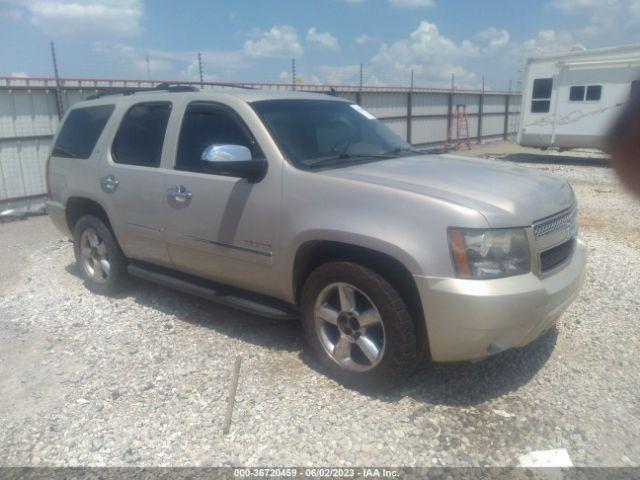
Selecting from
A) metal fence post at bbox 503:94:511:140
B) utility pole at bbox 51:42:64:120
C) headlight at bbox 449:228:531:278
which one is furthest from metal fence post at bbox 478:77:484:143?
headlight at bbox 449:228:531:278

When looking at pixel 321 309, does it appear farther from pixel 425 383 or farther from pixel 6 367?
pixel 6 367

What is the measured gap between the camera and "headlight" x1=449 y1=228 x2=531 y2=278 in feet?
9.53

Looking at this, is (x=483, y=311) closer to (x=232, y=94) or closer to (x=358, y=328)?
(x=358, y=328)

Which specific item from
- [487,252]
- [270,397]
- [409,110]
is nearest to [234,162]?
[270,397]

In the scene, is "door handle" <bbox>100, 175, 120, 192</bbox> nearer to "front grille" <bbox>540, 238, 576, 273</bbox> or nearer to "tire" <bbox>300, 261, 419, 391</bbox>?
"tire" <bbox>300, 261, 419, 391</bbox>

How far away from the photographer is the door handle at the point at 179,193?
415cm

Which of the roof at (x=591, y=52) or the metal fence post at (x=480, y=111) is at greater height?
the roof at (x=591, y=52)

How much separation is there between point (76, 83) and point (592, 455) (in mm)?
10153

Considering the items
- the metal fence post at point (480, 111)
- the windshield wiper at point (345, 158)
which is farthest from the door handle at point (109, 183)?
the metal fence post at point (480, 111)

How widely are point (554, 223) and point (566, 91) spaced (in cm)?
1422

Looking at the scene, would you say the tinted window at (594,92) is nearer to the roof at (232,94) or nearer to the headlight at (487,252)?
the roof at (232,94)

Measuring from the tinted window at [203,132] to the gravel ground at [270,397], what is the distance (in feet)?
4.56

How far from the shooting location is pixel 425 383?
355 centimetres

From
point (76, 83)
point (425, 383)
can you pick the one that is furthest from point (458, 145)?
point (425, 383)
